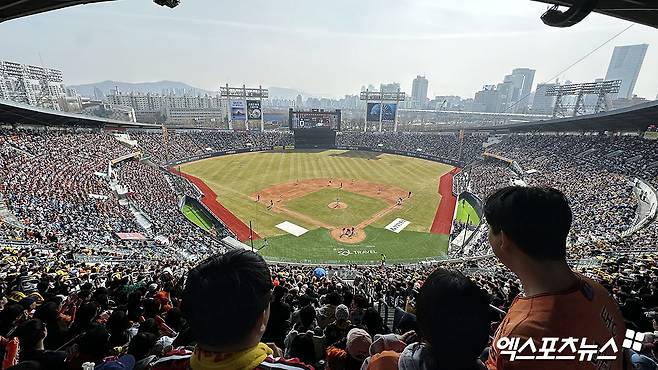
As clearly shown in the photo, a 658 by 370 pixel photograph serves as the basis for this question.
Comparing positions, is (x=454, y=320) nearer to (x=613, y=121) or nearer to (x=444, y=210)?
(x=444, y=210)

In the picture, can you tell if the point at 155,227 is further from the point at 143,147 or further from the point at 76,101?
the point at 76,101

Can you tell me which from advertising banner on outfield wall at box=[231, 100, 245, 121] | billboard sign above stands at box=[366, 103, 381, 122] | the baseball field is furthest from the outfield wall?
advertising banner on outfield wall at box=[231, 100, 245, 121]

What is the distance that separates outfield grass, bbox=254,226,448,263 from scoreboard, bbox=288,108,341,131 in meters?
44.5

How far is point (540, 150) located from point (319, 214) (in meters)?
38.9

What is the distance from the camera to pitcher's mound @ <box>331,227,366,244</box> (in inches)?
1051

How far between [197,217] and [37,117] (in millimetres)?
25821

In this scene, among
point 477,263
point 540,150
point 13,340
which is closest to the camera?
point 13,340

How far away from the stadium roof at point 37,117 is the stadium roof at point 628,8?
42.8 metres

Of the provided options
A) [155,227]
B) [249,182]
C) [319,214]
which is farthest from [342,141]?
[155,227]

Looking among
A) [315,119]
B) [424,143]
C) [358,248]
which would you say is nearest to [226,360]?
[358,248]

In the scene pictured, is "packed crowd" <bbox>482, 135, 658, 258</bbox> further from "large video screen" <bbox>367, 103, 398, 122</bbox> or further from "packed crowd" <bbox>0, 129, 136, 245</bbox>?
"packed crowd" <bbox>0, 129, 136, 245</bbox>

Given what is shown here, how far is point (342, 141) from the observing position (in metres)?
76.3

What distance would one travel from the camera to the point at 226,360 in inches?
72.3

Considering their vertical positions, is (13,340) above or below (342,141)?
above
